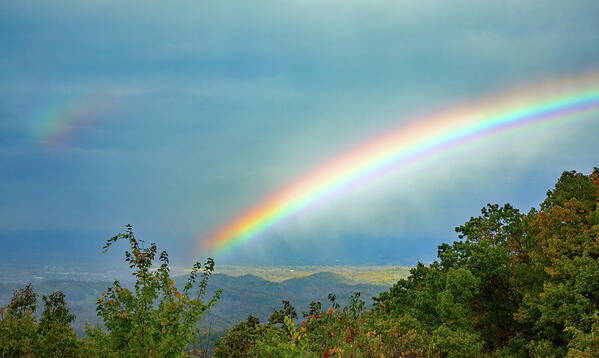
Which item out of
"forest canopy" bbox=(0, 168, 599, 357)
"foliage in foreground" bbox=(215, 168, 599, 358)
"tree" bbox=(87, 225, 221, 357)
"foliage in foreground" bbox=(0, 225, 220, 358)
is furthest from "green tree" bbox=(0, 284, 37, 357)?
"foliage in foreground" bbox=(215, 168, 599, 358)

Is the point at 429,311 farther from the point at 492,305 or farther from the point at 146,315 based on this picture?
the point at 146,315

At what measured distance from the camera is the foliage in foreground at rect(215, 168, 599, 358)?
14.1 meters

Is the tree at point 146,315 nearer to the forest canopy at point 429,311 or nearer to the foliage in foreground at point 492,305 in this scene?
the forest canopy at point 429,311

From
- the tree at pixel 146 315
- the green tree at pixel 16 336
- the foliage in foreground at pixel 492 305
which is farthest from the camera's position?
the foliage in foreground at pixel 492 305

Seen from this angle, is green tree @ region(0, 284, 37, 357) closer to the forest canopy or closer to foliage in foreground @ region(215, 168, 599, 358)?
the forest canopy

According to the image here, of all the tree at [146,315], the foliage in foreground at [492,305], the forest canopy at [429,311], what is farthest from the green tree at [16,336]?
the foliage in foreground at [492,305]

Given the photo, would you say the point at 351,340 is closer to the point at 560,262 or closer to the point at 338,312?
the point at 338,312

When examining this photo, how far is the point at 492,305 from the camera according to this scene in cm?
3309

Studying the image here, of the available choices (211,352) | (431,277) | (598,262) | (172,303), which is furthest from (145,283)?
(431,277)

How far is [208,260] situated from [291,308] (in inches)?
347

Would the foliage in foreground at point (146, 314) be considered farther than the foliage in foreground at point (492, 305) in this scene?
No

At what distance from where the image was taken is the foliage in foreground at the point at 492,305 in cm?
1410

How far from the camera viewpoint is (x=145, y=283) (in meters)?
9.78

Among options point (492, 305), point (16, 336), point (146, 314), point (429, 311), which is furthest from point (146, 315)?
point (492, 305)
